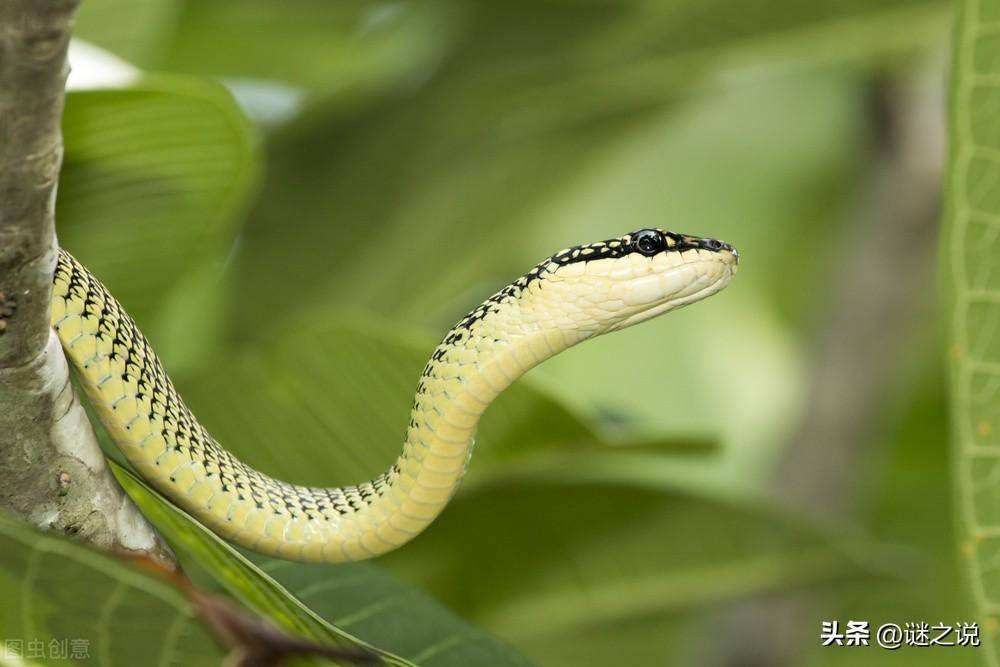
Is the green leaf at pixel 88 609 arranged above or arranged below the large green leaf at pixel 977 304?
below

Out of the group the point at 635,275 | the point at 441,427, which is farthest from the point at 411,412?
the point at 635,275

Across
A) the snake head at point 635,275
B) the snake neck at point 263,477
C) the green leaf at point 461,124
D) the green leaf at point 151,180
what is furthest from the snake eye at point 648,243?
the green leaf at point 461,124

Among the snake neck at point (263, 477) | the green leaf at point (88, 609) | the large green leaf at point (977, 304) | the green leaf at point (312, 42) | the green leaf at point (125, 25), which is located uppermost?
the green leaf at point (312, 42)

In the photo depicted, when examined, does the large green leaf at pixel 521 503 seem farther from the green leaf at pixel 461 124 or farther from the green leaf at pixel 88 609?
the green leaf at pixel 88 609

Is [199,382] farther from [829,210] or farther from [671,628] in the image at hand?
[829,210]

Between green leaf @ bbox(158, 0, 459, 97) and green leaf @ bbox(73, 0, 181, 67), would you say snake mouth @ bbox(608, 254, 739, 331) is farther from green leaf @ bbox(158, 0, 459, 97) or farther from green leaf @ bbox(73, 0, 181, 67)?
green leaf @ bbox(73, 0, 181, 67)

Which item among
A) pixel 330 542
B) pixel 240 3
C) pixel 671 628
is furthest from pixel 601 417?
pixel 240 3
